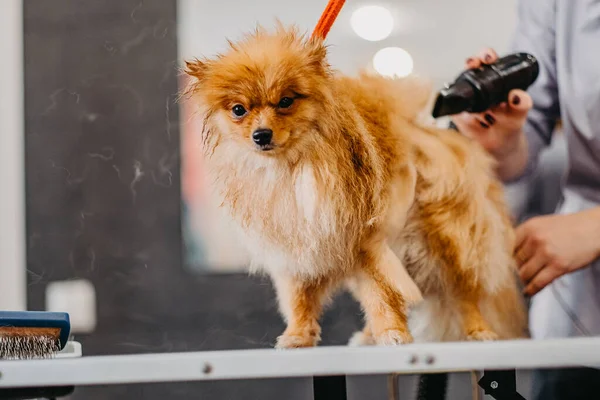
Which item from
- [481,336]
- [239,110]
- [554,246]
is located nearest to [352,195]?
[239,110]

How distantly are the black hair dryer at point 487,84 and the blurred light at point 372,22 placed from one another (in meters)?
0.17

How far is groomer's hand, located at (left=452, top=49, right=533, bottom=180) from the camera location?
1.32 metres

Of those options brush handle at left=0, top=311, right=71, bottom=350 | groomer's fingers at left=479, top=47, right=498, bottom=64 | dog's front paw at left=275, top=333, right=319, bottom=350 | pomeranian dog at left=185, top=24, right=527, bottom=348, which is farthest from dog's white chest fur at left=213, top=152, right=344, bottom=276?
groomer's fingers at left=479, top=47, right=498, bottom=64

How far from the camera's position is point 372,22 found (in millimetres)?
1329

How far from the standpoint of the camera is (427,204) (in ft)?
4.00

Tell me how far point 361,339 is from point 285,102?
468 millimetres

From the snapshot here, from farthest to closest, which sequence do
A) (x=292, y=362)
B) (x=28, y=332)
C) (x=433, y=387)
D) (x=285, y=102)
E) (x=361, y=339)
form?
1. (x=433, y=387)
2. (x=361, y=339)
3. (x=285, y=102)
4. (x=28, y=332)
5. (x=292, y=362)

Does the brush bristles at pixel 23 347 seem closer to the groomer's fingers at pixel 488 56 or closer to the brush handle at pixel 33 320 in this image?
the brush handle at pixel 33 320

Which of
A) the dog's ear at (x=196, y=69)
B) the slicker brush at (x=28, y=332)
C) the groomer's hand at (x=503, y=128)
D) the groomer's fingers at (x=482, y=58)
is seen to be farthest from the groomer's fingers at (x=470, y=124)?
the slicker brush at (x=28, y=332)

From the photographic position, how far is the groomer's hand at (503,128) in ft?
4.33

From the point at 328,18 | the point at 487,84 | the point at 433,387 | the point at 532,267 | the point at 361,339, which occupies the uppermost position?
the point at 328,18

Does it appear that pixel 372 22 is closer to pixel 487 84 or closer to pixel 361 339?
pixel 487 84

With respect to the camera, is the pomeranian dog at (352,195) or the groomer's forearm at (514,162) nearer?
the pomeranian dog at (352,195)

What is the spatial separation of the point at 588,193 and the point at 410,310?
1.53ft
